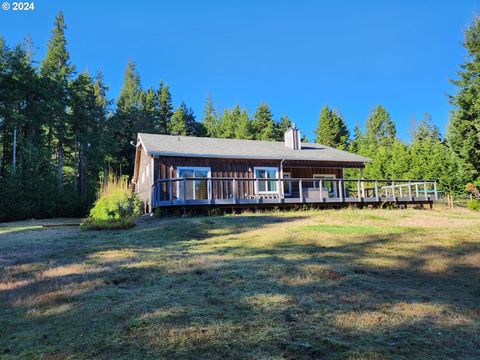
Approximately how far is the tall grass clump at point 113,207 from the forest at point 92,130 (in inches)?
334

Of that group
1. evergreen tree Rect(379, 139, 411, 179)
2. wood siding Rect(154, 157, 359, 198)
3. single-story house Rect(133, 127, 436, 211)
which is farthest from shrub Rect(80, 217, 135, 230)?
evergreen tree Rect(379, 139, 411, 179)

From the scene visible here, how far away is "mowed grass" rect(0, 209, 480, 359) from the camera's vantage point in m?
3.19

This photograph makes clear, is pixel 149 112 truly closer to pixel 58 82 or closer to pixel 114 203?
pixel 58 82

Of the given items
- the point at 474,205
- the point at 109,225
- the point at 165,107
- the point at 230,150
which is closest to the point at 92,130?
the point at 165,107

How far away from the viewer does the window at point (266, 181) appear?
20078mm

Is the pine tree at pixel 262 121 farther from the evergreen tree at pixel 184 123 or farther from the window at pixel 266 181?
the window at pixel 266 181

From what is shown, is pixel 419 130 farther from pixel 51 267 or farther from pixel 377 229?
pixel 51 267

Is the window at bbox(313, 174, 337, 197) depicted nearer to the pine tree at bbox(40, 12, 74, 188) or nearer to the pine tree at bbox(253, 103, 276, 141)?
the pine tree at bbox(40, 12, 74, 188)

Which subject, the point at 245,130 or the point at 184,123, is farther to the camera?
the point at 245,130

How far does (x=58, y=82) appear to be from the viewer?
32.7m

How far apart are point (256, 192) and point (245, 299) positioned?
540 inches

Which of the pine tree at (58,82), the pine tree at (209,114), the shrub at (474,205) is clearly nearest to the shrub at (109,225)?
the pine tree at (58,82)

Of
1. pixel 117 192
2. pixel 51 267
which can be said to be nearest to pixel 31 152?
pixel 117 192

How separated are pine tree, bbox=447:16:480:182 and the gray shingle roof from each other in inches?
234
